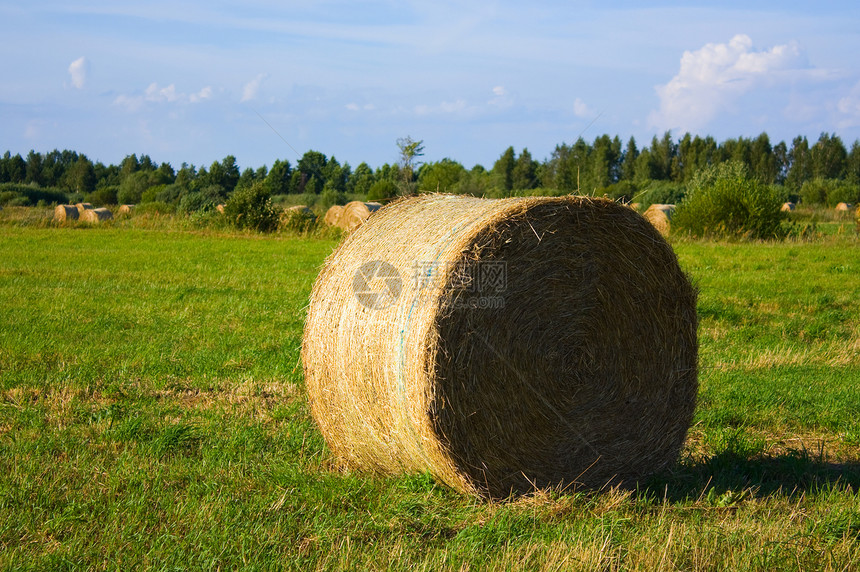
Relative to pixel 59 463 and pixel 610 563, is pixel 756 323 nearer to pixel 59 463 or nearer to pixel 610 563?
pixel 610 563

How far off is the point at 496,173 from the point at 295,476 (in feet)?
219

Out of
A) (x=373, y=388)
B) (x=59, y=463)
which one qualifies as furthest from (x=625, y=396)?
(x=59, y=463)

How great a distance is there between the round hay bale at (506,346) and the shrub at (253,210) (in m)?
21.7

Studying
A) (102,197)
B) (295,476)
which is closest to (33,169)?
(102,197)

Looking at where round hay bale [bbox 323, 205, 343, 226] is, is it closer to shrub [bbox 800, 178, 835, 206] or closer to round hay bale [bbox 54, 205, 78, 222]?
round hay bale [bbox 54, 205, 78, 222]

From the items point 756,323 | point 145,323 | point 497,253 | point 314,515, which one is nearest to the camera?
point 314,515

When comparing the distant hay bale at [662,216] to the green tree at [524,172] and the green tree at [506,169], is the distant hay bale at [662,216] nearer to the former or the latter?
the green tree at [524,172]

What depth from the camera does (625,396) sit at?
17.1 feet

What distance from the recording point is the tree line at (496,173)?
55.6 meters

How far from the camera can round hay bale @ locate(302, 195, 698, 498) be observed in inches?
180

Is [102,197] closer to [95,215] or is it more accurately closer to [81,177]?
[81,177]

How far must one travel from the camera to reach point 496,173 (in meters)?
70.2

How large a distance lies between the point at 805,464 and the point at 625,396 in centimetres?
142

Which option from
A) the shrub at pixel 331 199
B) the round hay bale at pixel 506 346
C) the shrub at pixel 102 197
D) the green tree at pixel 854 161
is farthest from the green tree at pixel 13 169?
the green tree at pixel 854 161
